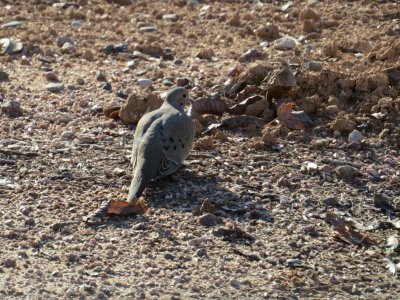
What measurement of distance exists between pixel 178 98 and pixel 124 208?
4.90 feet

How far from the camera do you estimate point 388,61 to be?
10094 mm

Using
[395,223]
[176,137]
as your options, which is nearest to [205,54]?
[176,137]

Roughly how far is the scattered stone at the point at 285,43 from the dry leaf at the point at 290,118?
1910mm

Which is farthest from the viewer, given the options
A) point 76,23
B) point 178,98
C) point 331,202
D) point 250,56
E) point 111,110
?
point 76,23

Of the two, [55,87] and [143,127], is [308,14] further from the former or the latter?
[143,127]

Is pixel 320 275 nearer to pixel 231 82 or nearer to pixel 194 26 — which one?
pixel 231 82

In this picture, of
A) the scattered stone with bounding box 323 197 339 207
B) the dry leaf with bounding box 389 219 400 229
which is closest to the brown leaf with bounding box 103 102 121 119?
the scattered stone with bounding box 323 197 339 207

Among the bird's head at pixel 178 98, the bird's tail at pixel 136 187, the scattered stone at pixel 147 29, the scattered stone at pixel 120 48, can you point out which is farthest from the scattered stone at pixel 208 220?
the scattered stone at pixel 147 29

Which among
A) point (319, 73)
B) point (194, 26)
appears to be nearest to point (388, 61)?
point (319, 73)

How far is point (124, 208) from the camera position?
7918mm

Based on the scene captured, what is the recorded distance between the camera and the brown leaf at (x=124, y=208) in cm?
790

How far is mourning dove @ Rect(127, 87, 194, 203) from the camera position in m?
8.20

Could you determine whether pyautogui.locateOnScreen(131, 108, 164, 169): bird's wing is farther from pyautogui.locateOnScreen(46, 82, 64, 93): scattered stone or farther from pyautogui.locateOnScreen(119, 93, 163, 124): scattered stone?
pyautogui.locateOnScreen(46, 82, 64, 93): scattered stone

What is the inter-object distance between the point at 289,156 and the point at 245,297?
2.18 metres
